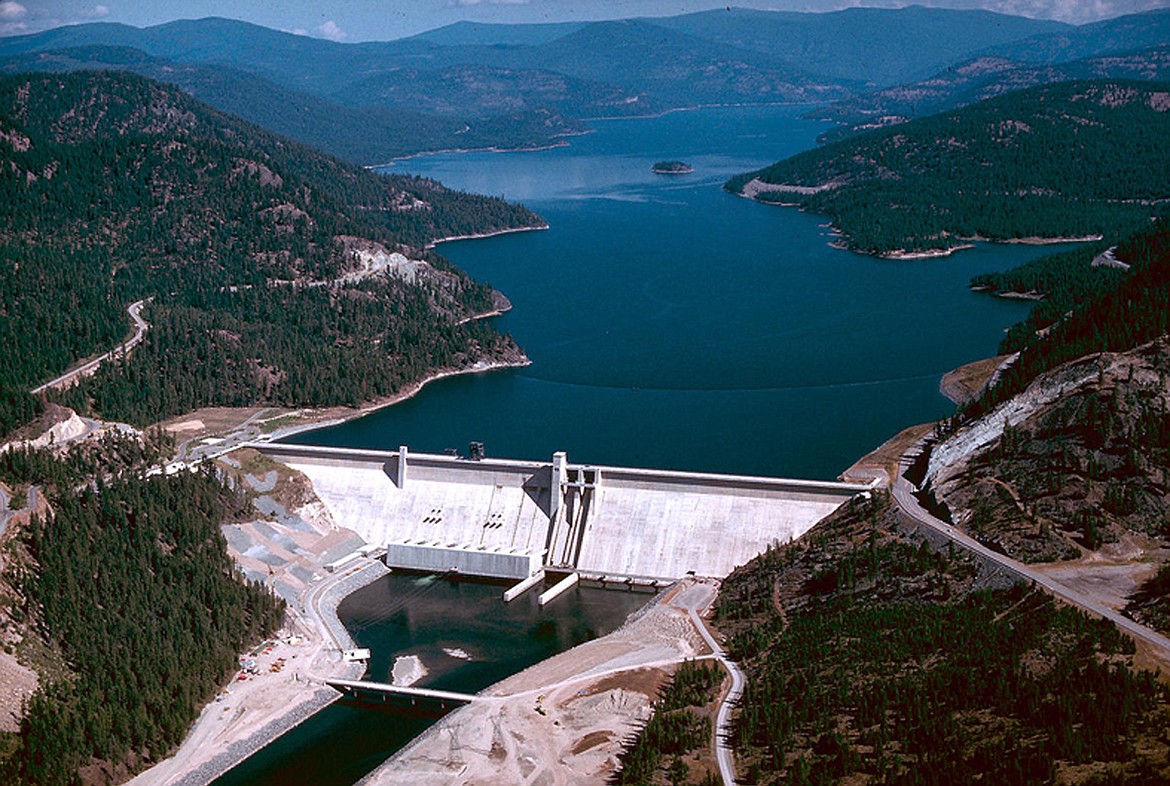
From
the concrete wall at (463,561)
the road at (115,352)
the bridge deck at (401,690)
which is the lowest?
the bridge deck at (401,690)

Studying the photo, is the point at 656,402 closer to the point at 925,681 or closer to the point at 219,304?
the point at 219,304

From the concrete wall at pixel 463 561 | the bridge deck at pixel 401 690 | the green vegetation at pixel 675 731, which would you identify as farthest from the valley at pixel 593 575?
the bridge deck at pixel 401 690

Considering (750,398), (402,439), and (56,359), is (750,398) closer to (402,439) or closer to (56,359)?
(402,439)

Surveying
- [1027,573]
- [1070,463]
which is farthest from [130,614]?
[1070,463]

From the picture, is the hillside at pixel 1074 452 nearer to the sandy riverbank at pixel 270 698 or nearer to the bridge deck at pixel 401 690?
the bridge deck at pixel 401 690

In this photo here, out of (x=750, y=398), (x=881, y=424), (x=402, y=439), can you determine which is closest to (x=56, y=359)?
(x=402, y=439)

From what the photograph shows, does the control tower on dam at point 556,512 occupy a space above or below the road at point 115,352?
below

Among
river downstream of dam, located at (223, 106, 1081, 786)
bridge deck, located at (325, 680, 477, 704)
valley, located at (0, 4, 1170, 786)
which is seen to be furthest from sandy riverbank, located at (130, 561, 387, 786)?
river downstream of dam, located at (223, 106, 1081, 786)
